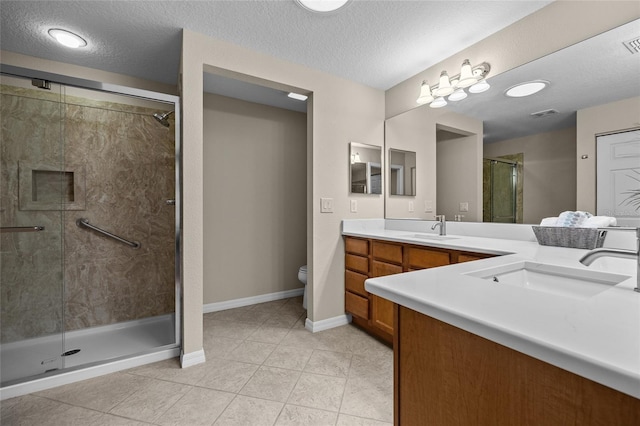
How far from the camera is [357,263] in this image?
240 centimetres

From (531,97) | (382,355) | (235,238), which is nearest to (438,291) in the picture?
(382,355)

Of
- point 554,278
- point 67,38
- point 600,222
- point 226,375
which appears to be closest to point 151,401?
point 226,375

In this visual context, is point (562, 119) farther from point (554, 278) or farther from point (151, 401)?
point (151, 401)

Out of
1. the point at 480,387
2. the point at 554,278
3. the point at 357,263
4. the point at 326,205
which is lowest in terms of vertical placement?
the point at 357,263

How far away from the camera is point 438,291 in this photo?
615mm

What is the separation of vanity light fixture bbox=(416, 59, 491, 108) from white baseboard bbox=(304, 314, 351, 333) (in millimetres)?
2087

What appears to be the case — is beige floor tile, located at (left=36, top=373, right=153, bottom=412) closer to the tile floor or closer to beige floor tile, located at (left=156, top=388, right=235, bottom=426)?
the tile floor

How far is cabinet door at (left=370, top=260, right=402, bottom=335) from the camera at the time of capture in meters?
2.01

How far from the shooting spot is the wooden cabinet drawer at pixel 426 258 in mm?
1657

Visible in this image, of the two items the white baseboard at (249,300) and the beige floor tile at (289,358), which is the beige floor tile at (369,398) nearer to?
the beige floor tile at (289,358)

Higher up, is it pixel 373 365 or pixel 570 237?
pixel 570 237

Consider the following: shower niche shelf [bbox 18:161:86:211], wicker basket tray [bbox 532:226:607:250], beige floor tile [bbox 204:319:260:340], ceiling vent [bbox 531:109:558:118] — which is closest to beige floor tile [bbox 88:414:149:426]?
beige floor tile [bbox 204:319:260:340]

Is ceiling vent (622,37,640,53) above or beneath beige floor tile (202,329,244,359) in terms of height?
above

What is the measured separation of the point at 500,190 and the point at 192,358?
2464 millimetres
